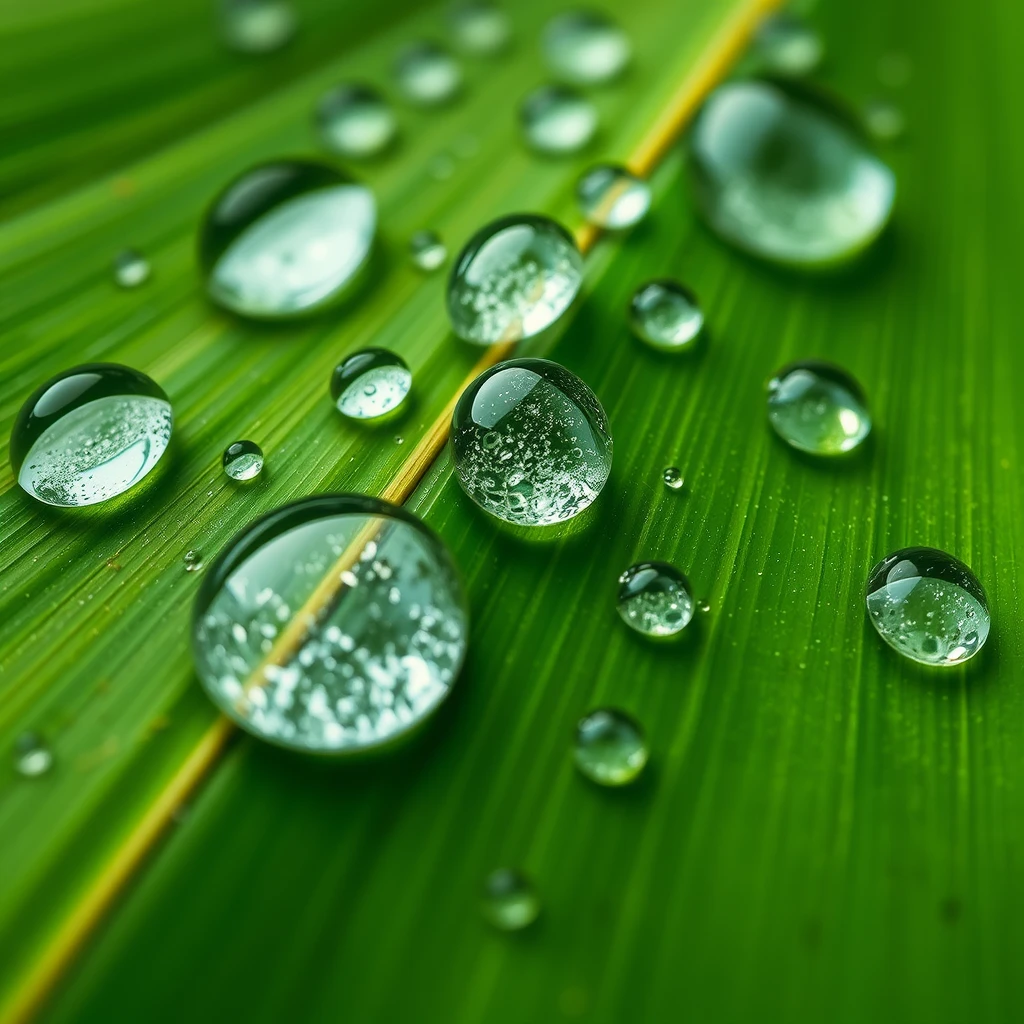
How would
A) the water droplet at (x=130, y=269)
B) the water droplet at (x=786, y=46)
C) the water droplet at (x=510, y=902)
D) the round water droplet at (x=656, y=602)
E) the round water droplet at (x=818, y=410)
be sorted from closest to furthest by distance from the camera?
the water droplet at (x=510, y=902) < the round water droplet at (x=656, y=602) < the round water droplet at (x=818, y=410) < the water droplet at (x=130, y=269) < the water droplet at (x=786, y=46)

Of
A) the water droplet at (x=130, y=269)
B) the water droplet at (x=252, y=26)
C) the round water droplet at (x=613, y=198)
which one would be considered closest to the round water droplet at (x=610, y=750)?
the round water droplet at (x=613, y=198)

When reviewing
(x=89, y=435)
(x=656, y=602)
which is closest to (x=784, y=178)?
(x=656, y=602)

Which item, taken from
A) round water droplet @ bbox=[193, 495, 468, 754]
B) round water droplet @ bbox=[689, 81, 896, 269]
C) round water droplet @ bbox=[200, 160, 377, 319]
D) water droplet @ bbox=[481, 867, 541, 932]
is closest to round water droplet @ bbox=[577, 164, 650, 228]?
round water droplet @ bbox=[689, 81, 896, 269]

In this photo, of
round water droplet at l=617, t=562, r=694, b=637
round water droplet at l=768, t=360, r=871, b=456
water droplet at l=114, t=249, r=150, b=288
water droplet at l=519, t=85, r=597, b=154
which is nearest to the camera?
round water droplet at l=617, t=562, r=694, b=637

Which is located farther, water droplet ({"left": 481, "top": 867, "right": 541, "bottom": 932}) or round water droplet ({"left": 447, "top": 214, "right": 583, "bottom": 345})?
round water droplet ({"left": 447, "top": 214, "right": 583, "bottom": 345})

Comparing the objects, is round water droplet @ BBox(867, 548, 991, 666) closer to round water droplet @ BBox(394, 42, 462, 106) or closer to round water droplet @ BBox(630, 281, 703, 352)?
round water droplet @ BBox(630, 281, 703, 352)

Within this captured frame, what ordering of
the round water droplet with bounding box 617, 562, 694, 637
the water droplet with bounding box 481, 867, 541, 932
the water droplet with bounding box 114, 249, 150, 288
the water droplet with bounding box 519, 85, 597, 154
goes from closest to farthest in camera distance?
the water droplet with bounding box 481, 867, 541, 932 < the round water droplet with bounding box 617, 562, 694, 637 < the water droplet with bounding box 114, 249, 150, 288 < the water droplet with bounding box 519, 85, 597, 154

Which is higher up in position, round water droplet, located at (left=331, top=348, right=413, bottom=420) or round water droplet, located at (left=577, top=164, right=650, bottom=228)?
round water droplet, located at (left=577, top=164, right=650, bottom=228)

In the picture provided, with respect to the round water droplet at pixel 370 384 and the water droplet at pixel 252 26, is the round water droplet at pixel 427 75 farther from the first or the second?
the round water droplet at pixel 370 384
